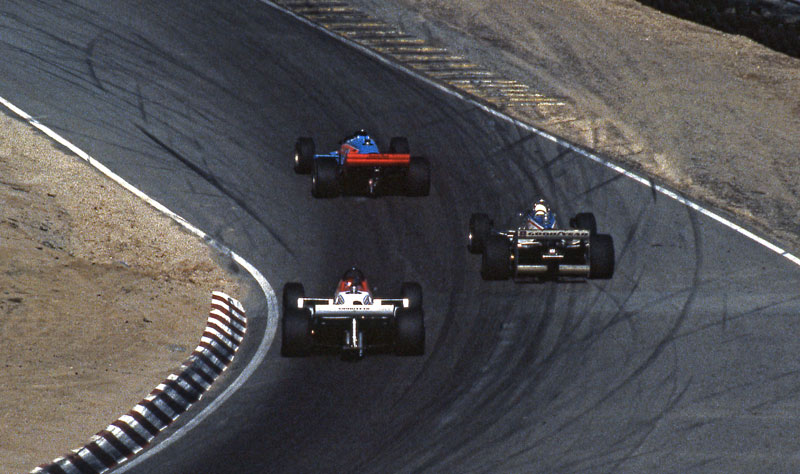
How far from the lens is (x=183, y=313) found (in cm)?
2011

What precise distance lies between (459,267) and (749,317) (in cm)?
508

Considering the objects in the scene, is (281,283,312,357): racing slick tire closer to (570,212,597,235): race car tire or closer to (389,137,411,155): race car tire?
(570,212,597,235): race car tire

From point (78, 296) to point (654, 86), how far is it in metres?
16.1

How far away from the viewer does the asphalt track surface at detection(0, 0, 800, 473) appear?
16.3 metres

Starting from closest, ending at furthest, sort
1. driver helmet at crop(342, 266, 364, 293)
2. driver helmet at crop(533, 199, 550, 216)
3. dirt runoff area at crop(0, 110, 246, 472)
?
dirt runoff area at crop(0, 110, 246, 472)
driver helmet at crop(342, 266, 364, 293)
driver helmet at crop(533, 199, 550, 216)

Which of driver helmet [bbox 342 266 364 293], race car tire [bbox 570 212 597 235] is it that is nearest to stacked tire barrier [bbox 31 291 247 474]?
driver helmet [bbox 342 266 364 293]

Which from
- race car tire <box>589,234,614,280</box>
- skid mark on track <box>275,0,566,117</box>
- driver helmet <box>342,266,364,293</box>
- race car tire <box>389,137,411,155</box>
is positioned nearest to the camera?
driver helmet <box>342,266,364,293</box>

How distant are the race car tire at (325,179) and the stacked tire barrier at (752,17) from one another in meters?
13.4

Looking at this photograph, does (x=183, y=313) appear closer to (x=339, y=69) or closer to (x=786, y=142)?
(x=339, y=69)

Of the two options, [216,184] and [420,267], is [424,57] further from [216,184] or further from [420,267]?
[420,267]

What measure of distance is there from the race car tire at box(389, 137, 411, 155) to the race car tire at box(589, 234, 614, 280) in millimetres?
5350

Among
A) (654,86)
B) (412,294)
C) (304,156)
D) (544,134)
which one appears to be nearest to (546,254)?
(412,294)

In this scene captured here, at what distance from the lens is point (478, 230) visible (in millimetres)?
22500

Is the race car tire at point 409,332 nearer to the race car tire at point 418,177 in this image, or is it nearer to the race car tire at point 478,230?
the race car tire at point 478,230
